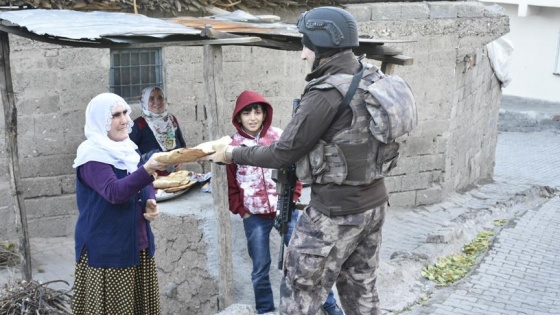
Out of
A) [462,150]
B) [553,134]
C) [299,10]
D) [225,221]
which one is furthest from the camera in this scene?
[553,134]

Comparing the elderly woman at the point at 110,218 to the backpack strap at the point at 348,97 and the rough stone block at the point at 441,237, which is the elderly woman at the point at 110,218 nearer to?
the backpack strap at the point at 348,97

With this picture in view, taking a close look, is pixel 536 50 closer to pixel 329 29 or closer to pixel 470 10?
pixel 470 10

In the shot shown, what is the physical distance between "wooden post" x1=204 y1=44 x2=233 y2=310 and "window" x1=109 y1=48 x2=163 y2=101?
2.85 meters

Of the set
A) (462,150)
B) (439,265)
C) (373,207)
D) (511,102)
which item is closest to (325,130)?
(373,207)

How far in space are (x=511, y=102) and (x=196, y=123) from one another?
12605mm

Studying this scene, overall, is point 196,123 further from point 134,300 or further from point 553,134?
point 553,134

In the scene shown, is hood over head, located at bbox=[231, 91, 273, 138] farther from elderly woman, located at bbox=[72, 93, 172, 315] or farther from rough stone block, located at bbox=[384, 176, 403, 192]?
rough stone block, located at bbox=[384, 176, 403, 192]

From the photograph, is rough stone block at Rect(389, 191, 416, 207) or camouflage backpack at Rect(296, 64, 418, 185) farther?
rough stone block at Rect(389, 191, 416, 207)

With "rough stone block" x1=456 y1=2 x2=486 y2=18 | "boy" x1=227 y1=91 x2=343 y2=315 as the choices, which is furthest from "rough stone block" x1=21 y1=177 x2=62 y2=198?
"rough stone block" x1=456 y1=2 x2=486 y2=18

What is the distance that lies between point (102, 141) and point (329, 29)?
1391mm

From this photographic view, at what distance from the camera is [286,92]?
30.2 feet

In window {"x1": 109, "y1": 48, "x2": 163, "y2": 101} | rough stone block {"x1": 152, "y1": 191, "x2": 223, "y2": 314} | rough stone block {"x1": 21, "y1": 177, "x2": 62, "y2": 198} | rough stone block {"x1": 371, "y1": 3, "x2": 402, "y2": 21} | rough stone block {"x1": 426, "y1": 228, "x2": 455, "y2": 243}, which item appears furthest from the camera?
rough stone block {"x1": 371, "y1": 3, "x2": 402, "y2": 21}

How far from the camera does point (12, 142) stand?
20.6ft

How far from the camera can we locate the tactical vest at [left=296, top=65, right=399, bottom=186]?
4.25 meters
